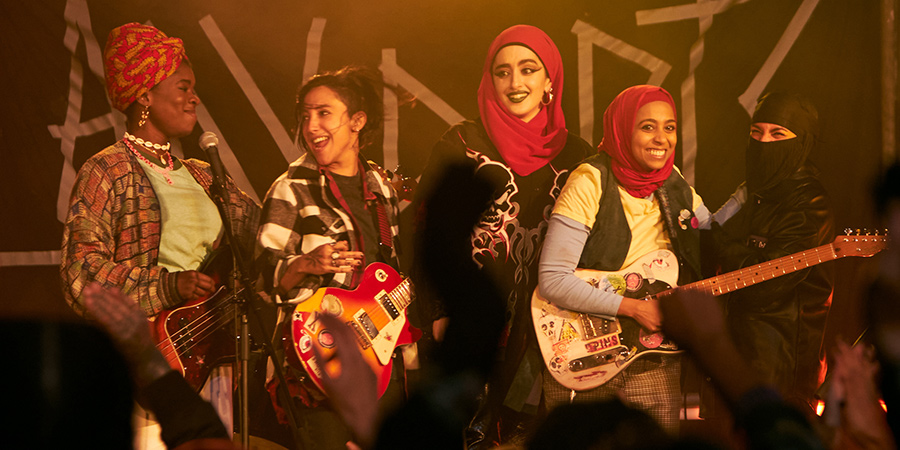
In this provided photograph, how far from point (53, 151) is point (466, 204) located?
2249 millimetres

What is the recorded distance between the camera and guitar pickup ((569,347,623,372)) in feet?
12.5

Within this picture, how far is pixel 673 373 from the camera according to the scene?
3.88 m

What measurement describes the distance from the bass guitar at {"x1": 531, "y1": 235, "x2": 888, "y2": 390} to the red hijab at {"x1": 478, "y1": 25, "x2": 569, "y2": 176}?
677mm

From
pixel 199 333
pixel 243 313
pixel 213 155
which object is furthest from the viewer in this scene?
pixel 199 333

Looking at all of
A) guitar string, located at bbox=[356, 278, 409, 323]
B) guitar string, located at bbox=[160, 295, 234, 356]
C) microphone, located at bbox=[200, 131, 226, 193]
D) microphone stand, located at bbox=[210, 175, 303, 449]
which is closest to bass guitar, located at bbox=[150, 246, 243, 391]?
guitar string, located at bbox=[160, 295, 234, 356]

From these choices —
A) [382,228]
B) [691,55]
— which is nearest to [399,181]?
[382,228]

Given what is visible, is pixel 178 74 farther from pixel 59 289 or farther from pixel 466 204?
pixel 466 204

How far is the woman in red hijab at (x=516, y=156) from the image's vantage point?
390 cm

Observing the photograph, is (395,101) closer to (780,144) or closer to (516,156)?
(516,156)

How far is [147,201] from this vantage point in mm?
3793

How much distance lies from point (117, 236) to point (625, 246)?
2584mm

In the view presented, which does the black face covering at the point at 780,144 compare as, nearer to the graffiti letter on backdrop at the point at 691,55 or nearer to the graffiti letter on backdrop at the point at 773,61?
the graffiti letter on backdrop at the point at 773,61

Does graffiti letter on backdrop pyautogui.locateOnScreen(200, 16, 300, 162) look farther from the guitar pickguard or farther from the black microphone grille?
the guitar pickguard

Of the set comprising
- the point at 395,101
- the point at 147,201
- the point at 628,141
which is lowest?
the point at 147,201
